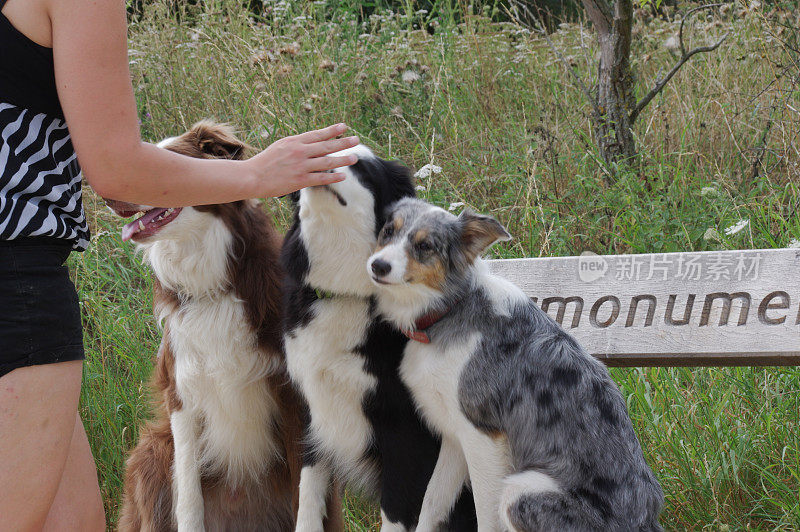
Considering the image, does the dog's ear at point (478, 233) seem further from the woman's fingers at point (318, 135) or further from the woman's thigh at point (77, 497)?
the woman's thigh at point (77, 497)

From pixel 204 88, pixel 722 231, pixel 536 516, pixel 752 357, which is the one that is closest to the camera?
pixel 536 516

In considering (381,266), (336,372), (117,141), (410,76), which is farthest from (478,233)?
(410,76)

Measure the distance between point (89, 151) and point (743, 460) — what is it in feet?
8.26

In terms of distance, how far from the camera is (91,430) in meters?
3.75

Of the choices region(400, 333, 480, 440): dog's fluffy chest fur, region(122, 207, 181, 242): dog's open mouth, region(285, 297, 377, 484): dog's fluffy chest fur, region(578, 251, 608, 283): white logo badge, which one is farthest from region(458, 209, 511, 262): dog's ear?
region(122, 207, 181, 242): dog's open mouth

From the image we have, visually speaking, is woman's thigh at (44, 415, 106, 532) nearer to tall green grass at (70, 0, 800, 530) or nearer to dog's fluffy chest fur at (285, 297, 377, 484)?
dog's fluffy chest fur at (285, 297, 377, 484)

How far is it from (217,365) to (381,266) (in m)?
0.84

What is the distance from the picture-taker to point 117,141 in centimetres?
155

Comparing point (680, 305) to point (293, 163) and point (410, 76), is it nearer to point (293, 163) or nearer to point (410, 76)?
point (293, 163)

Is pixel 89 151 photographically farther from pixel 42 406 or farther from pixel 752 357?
pixel 752 357

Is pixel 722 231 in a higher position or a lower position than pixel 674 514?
higher

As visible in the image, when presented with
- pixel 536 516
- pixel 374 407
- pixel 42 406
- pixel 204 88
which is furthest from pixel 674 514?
pixel 204 88

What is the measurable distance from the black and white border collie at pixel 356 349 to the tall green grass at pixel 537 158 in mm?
822

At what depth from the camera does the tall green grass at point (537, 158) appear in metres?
3.00
